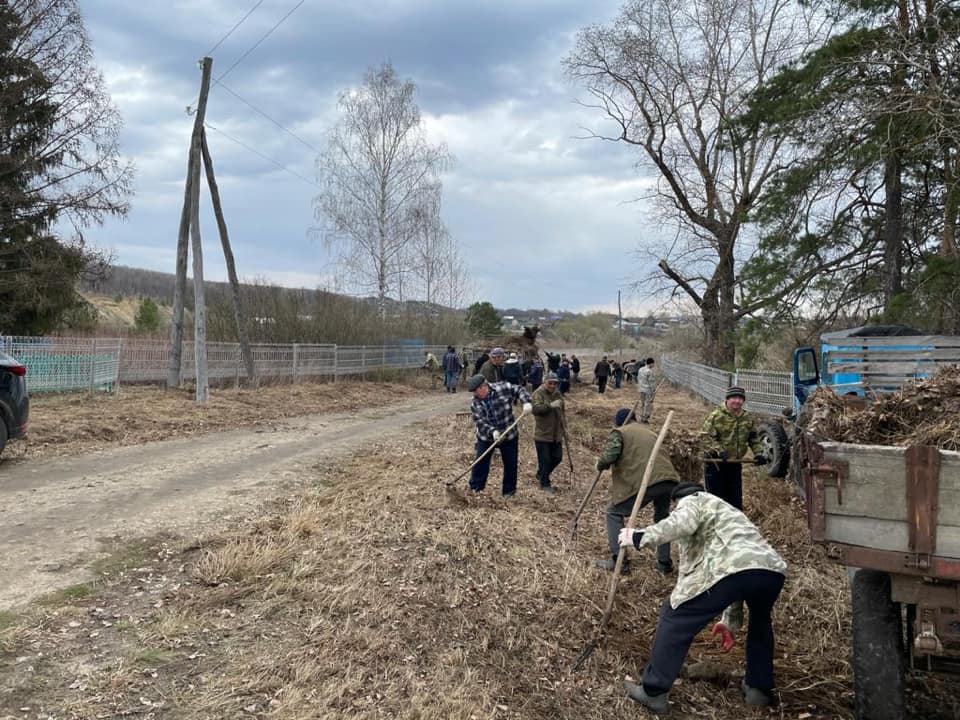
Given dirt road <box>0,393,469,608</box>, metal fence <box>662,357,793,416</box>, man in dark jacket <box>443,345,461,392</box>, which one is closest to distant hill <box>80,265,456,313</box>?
man in dark jacket <box>443,345,461,392</box>

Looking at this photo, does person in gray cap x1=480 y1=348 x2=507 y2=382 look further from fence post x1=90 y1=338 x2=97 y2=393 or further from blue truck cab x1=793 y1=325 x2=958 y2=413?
fence post x1=90 y1=338 x2=97 y2=393

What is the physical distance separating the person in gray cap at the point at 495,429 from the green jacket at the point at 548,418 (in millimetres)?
541

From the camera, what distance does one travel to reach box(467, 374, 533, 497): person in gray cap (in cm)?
745

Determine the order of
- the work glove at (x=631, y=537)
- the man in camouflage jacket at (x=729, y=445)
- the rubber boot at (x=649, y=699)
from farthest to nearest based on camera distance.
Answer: the man in camouflage jacket at (x=729, y=445)
the work glove at (x=631, y=537)
the rubber boot at (x=649, y=699)

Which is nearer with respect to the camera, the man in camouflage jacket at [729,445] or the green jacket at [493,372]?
the man in camouflage jacket at [729,445]

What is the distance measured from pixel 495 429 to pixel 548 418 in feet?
3.27

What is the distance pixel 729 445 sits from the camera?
21.7ft

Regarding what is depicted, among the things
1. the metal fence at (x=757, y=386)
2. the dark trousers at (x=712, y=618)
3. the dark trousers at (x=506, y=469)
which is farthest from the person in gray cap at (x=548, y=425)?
the metal fence at (x=757, y=386)

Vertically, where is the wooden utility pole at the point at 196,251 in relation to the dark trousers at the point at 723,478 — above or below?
above

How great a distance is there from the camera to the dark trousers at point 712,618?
11.3 ft

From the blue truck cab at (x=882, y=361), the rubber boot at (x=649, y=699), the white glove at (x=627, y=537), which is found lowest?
the rubber boot at (x=649, y=699)

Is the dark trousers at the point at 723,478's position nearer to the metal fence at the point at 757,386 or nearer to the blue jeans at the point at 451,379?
the metal fence at the point at 757,386

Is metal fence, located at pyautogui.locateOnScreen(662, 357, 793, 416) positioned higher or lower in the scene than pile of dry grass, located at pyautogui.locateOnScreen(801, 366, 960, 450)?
lower

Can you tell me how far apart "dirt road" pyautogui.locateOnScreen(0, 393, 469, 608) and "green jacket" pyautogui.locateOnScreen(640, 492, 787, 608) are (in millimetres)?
3896
